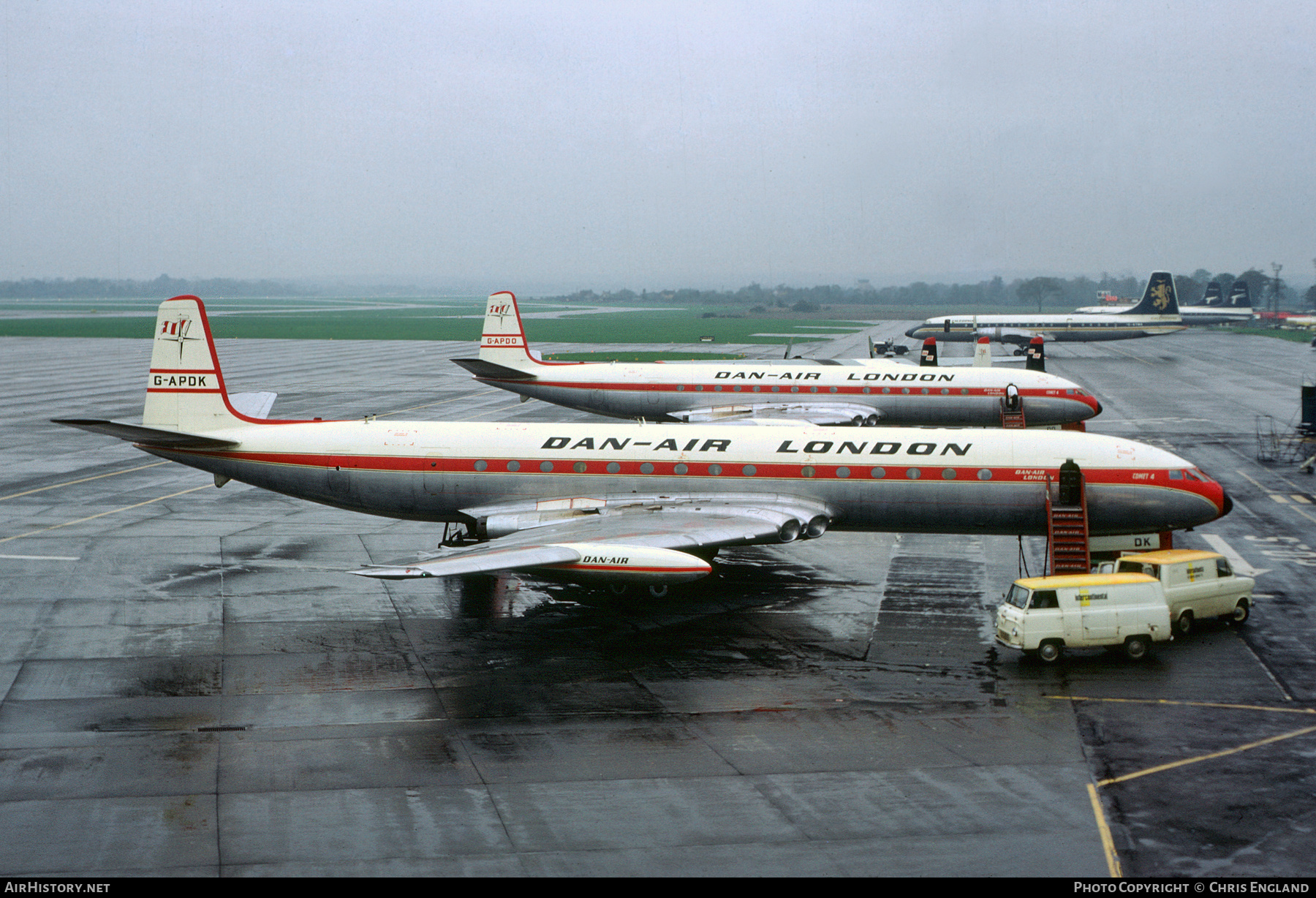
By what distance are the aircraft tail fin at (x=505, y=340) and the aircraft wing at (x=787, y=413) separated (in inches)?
390

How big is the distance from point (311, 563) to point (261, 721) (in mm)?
12345

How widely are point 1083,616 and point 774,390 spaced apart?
33.1 metres

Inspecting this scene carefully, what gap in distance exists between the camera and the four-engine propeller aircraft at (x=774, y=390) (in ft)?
176

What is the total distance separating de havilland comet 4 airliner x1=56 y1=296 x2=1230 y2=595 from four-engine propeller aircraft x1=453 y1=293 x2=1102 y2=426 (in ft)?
72.1

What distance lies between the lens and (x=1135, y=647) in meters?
23.3

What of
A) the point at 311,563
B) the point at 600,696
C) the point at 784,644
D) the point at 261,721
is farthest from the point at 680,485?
the point at 261,721

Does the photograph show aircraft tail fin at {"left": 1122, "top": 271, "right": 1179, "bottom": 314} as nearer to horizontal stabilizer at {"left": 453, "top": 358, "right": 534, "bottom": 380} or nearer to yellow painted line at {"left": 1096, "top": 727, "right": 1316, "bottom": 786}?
horizontal stabilizer at {"left": 453, "top": 358, "right": 534, "bottom": 380}

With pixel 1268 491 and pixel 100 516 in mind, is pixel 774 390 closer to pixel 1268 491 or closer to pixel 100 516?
pixel 1268 491

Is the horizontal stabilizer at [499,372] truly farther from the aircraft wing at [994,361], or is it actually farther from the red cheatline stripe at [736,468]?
the aircraft wing at [994,361]

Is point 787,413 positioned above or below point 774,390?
below

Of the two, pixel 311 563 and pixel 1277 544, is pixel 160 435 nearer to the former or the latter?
pixel 311 563

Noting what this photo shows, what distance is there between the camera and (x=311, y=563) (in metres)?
31.4

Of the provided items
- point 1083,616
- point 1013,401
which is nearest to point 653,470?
point 1083,616

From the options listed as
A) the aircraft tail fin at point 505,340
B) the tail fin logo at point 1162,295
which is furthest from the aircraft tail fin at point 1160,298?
the aircraft tail fin at point 505,340
